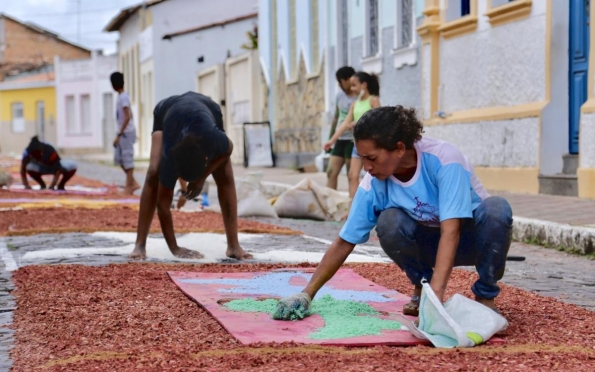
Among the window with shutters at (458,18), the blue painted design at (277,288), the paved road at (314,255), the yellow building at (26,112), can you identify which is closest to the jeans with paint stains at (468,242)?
the blue painted design at (277,288)

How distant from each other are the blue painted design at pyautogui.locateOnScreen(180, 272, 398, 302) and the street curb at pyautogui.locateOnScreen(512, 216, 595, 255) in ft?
10.4

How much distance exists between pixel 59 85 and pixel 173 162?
62168 millimetres

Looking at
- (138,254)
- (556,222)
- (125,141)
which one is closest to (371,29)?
(125,141)

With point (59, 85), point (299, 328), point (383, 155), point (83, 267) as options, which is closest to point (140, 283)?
point (83, 267)

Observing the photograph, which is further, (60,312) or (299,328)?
(60,312)

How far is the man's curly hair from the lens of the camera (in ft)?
15.6

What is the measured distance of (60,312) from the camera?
5.35 meters

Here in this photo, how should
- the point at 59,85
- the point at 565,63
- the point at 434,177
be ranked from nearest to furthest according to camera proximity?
1. the point at 434,177
2. the point at 565,63
3. the point at 59,85

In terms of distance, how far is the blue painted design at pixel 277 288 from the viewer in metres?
5.83

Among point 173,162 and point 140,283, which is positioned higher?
point 173,162

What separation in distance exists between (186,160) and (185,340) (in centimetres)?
260

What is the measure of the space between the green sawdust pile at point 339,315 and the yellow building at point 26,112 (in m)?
65.5

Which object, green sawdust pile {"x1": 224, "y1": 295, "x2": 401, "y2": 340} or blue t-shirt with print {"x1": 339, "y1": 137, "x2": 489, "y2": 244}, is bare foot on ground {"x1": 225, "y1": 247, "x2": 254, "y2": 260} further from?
blue t-shirt with print {"x1": 339, "y1": 137, "x2": 489, "y2": 244}

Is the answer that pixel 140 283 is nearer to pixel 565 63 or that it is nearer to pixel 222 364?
pixel 222 364
